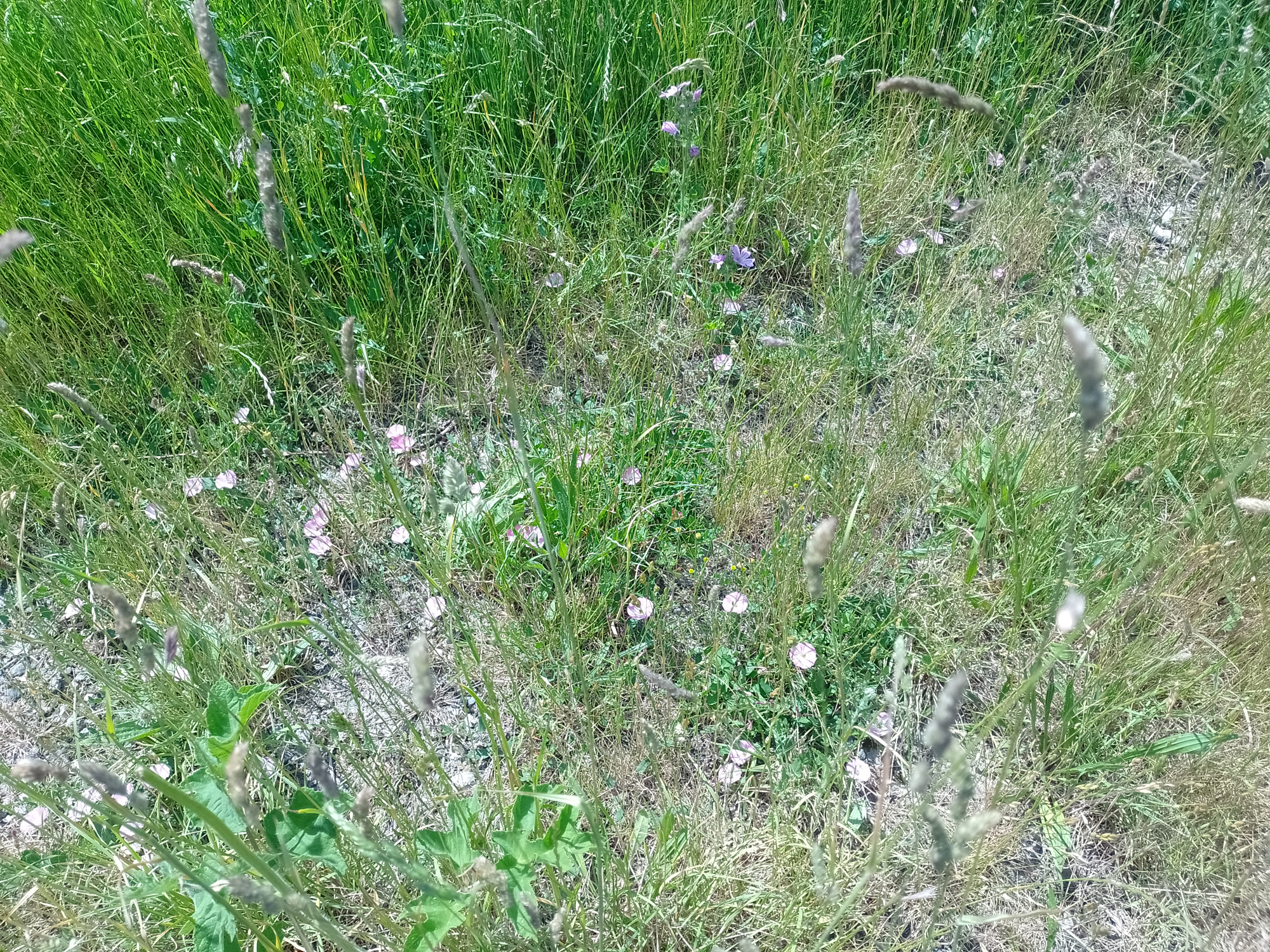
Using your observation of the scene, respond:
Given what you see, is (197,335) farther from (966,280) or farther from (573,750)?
(966,280)

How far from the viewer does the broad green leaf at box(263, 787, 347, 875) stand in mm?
1398

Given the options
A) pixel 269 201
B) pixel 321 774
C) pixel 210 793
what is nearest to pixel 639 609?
pixel 210 793

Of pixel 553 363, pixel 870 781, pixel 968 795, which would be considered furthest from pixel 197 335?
pixel 968 795

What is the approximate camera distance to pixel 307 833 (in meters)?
1.42

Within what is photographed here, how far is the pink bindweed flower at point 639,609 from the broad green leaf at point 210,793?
896 millimetres

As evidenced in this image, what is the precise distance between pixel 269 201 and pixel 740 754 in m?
1.33

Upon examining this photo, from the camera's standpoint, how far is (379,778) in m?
1.69

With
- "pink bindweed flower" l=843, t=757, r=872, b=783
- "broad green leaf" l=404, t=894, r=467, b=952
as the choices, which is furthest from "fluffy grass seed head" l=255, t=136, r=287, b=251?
"pink bindweed flower" l=843, t=757, r=872, b=783

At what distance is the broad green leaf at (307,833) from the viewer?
4.59 ft

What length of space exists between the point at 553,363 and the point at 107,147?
59.3 inches

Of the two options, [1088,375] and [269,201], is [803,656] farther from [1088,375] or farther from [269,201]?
[269,201]

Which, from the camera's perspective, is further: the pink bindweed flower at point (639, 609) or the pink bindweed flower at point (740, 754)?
the pink bindweed flower at point (639, 609)

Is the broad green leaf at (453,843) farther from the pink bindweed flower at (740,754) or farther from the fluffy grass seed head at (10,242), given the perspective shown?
the fluffy grass seed head at (10,242)

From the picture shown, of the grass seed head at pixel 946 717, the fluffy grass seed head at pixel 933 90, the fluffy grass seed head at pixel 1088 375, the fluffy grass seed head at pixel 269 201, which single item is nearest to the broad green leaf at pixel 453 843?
the grass seed head at pixel 946 717
